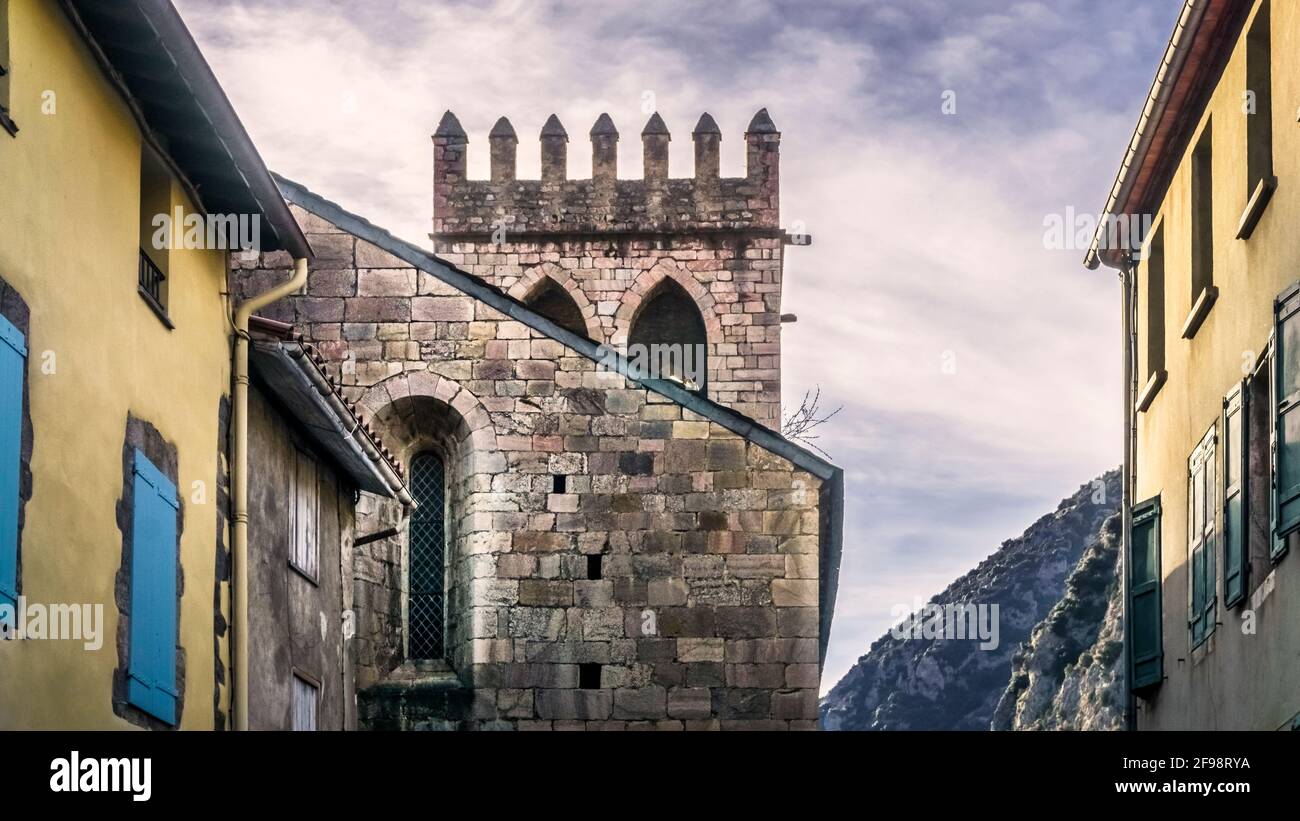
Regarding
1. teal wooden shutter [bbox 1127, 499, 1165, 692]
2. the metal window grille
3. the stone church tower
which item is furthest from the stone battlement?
the metal window grille

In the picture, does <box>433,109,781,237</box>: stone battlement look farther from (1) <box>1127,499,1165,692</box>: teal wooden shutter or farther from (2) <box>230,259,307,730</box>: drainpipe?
(2) <box>230,259,307,730</box>: drainpipe

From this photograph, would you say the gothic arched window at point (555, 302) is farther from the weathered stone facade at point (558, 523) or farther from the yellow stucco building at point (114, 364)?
the yellow stucco building at point (114, 364)

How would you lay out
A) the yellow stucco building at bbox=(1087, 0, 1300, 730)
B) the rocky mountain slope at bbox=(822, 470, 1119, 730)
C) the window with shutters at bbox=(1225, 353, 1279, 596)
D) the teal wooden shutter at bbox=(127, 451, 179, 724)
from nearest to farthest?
the teal wooden shutter at bbox=(127, 451, 179, 724) < the yellow stucco building at bbox=(1087, 0, 1300, 730) < the window with shutters at bbox=(1225, 353, 1279, 596) < the rocky mountain slope at bbox=(822, 470, 1119, 730)

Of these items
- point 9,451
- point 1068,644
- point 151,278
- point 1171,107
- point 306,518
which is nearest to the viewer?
point 9,451

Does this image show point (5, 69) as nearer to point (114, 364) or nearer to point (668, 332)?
point (114, 364)

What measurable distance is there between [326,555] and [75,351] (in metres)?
6.80

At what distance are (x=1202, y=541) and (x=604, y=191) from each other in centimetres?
1864

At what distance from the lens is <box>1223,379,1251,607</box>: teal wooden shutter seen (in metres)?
14.1

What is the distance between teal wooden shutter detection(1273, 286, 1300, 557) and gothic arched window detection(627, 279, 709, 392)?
19.7m

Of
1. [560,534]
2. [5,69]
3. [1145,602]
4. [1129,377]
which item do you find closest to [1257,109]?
[1145,602]

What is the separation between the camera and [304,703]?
56.9ft

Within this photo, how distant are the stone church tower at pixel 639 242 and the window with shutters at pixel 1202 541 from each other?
15.8 metres

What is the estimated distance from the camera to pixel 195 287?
14266 mm
